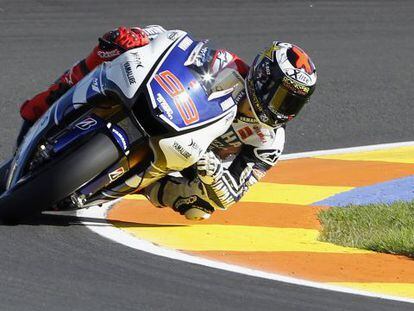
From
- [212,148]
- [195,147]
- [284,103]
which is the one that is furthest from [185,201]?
[284,103]

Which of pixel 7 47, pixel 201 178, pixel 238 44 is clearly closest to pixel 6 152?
pixel 201 178

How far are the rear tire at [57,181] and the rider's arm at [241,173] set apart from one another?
75 centimetres

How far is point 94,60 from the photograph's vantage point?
26.1 feet

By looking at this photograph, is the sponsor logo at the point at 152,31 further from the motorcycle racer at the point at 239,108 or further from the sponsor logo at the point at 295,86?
the sponsor logo at the point at 295,86

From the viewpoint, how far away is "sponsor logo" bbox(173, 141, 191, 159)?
7242 millimetres

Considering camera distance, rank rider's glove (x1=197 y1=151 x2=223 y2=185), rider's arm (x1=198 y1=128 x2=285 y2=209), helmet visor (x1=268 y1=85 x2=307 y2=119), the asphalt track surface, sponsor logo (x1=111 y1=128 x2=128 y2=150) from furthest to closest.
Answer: rider's arm (x1=198 y1=128 x2=285 y2=209)
rider's glove (x1=197 y1=151 x2=223 y2=185)
helmet visor (x1=268 y1=85 x2=307 y2=119)
sponsor logo (x1=111 y1=128 x2=128 y2=150)
the asphalt track surface

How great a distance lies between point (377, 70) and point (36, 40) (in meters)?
3.34

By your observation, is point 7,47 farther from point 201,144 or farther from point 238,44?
point 201,144

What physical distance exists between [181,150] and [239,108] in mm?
561

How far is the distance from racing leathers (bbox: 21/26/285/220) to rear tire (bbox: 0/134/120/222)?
71 cm

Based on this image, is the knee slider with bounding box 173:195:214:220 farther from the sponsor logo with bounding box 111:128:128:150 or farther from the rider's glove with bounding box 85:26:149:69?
the rider's glove with bounding box 85:26:149:69

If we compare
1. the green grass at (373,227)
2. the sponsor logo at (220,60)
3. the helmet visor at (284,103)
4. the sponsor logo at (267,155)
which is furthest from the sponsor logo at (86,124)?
the green grass at (373,227)

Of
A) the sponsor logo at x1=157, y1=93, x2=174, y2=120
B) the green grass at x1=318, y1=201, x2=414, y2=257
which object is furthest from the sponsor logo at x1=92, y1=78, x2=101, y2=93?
the green grass at x1=318, y1=201, x2=414, y2=257

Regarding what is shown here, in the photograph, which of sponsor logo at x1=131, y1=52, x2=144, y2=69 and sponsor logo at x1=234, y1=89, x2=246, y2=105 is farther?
sponsor logo at x1=234, y1=89, x2=246, y2=105
